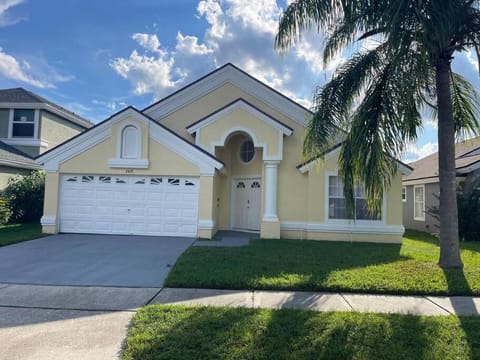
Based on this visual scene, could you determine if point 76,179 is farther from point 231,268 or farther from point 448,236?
point 448,236

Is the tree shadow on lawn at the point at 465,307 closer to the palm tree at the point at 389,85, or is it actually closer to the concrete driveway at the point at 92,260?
the palm tree at the point at 389,85

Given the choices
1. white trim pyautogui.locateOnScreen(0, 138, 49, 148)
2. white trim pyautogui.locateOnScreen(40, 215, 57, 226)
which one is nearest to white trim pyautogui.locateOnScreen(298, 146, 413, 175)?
white trim pyautogui.locateOnScreen(40, 215, 57, 226)

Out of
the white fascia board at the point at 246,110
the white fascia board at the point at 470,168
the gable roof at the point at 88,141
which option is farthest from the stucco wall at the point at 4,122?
the white fascia board at the point at 470,168

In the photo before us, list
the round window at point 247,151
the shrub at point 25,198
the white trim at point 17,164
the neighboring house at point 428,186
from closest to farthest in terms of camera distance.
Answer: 1. the round window at point 247,151
2. the neighboring house at point 428,186
3. the white trim at point 17,164
4. the shrub at point 25,198

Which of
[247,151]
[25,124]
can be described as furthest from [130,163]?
[25,124]

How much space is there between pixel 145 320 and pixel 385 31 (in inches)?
284

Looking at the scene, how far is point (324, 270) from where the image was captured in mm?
7355

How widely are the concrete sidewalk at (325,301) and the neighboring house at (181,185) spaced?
6.33 m

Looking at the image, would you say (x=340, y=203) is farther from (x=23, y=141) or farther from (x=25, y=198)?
(x=23, y=141)

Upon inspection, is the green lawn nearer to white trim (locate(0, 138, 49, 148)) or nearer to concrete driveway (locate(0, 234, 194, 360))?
concrete driveway (locate(0, 234, 194, 360))

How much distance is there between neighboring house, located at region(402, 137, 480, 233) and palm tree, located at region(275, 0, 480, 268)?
7763 millimetres

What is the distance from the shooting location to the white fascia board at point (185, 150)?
40.1 feet

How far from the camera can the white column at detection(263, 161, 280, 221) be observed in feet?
41.9

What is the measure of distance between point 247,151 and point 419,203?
1156 centimetres
